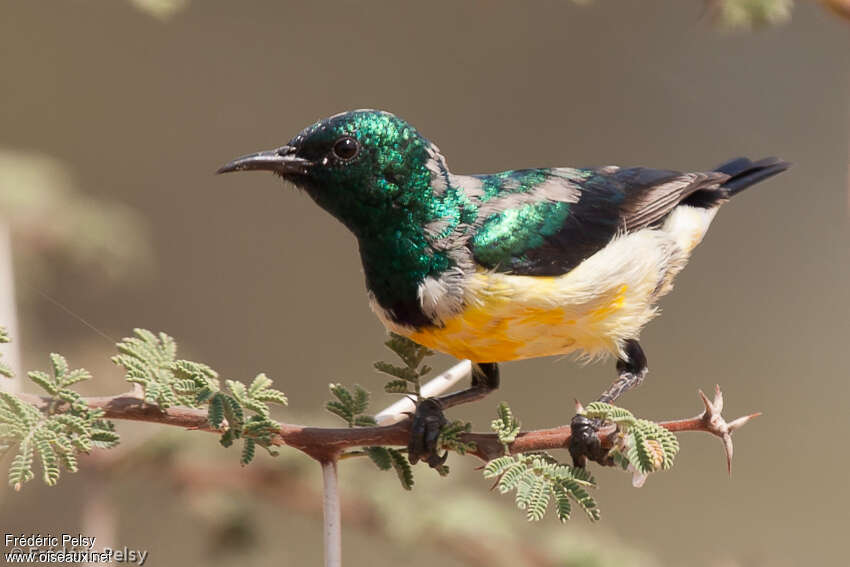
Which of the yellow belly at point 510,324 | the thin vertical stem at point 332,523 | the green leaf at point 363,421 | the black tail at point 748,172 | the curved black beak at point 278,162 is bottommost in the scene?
the thin vertical stem at point 332,523

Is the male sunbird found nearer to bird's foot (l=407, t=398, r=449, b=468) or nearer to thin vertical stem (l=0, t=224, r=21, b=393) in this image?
bird's foot (l=407, t=398, r=449, b=468)

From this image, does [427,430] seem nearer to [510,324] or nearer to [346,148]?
[510,324]

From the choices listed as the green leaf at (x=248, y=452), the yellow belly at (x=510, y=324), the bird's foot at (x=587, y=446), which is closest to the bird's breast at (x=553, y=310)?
the yellow belly at (x=510, y=324)

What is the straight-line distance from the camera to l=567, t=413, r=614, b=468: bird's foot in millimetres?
902

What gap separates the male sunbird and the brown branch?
0.08 meters

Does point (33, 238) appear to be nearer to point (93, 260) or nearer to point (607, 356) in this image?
point (93, 260)

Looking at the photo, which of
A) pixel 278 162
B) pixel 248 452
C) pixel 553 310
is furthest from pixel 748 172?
pixel 248 452

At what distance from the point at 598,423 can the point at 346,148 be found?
393mm

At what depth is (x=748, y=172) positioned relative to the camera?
146 centimetres

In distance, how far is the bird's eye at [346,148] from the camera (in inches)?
37.3

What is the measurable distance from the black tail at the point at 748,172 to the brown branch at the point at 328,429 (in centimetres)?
73

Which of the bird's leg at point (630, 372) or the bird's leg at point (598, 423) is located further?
the bird's leg at point (630, 372)

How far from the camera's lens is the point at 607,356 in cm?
116

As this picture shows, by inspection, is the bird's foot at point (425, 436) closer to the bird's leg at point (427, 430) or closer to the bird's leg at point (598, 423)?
the bird's leg at point (427, 430)
